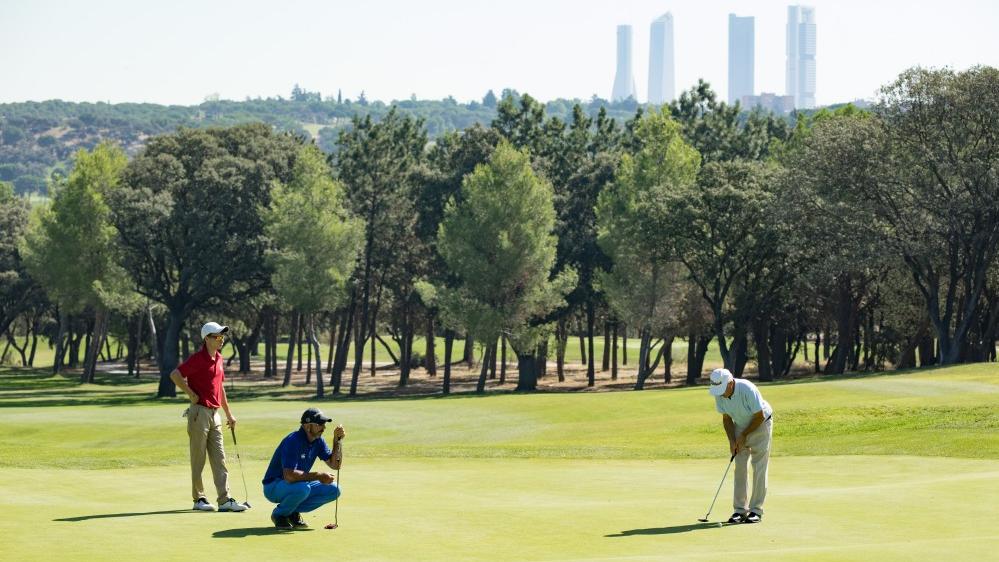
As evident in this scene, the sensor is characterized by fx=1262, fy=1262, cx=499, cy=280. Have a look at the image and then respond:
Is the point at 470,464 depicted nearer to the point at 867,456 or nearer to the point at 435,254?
the point at 867,456

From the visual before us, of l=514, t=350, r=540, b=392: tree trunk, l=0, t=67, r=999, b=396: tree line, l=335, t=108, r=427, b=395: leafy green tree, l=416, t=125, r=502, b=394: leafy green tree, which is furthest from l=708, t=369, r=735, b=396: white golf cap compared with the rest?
l=335, t=108, r=427, b=395: leafy green tree

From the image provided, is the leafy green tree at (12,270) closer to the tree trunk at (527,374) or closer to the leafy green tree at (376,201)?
the leafy green tree at (376,201)

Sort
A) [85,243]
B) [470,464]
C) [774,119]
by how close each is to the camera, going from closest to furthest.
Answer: [470,464] → [85,243] → [774,119]

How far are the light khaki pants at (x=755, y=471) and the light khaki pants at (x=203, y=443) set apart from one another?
7659mm

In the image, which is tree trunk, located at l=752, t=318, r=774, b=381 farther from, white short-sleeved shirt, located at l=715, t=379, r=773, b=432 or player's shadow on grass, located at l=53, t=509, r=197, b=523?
player's shadow on grass, located at l=53, t=509, r=197, b=523

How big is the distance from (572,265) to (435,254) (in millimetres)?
10360

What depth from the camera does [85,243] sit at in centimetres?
8756

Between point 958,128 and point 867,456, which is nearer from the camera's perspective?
point 867,456

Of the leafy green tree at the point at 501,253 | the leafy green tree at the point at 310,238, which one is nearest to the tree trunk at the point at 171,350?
the leafy green tree at the point at 310,238

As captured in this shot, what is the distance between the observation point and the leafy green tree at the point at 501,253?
256ft

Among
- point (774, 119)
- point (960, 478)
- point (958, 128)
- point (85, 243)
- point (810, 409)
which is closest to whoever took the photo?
point (960, 478)

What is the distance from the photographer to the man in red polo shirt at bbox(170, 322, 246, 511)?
19094mm

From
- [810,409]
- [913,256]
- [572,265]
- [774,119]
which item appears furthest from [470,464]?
[774,119]

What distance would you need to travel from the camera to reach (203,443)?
19.5m
